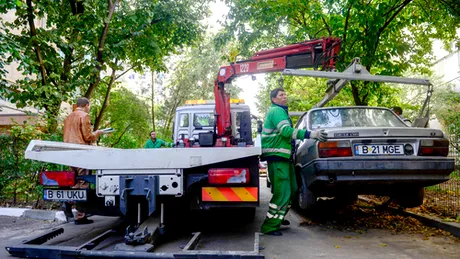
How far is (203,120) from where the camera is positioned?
8742 mm

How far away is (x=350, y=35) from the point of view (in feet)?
28.9

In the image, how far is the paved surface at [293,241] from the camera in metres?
4.18

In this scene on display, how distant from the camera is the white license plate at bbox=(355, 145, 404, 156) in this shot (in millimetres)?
4798

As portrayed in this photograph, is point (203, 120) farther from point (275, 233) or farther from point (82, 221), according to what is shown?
point (275, 233)

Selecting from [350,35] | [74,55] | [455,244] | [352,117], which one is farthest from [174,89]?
[455,244]

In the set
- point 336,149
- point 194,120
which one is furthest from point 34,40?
point 336,149

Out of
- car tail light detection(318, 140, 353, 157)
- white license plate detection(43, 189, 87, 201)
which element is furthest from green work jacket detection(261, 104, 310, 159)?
white license plate detection(43, 189, 87, 201)

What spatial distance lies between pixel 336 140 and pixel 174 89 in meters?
20.2

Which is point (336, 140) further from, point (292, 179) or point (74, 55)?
point (74, 55)

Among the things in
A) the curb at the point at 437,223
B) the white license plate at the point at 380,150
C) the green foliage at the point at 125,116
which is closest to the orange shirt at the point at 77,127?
the white license plate at the point at 380,150

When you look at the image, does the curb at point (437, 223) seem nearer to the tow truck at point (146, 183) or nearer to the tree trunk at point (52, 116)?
the tow truck at point (146, 183)

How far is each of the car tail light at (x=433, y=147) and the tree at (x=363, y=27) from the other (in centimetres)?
385

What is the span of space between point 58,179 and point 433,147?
469cm

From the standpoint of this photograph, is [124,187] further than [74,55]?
No
